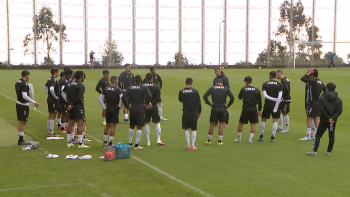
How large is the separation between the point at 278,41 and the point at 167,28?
16255 mm

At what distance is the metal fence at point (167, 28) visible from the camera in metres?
50.0

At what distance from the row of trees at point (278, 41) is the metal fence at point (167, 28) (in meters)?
0.45

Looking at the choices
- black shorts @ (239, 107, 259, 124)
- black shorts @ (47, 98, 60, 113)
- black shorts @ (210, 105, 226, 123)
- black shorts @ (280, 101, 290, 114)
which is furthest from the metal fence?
black shorts @ (210, 105, 226, 123)

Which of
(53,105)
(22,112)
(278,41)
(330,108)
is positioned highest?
(278,41)

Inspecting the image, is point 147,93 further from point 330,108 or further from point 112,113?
point 330,108

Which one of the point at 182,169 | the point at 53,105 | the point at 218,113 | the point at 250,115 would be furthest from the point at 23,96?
the point at 250,115

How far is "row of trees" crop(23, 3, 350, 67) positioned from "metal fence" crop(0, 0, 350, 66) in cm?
45

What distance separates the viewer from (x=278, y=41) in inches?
2228

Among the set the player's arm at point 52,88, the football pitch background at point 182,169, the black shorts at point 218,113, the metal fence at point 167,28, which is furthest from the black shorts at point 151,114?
the metal fence at point 167,28

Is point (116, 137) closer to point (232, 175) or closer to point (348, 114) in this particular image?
point (232, 175)

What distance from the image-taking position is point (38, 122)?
15.9m

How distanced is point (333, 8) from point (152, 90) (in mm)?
52810

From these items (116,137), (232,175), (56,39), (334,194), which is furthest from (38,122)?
(56,39)

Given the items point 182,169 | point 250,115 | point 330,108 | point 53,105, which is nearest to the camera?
point 182,169
